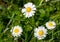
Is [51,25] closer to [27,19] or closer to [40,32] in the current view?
[40,32]

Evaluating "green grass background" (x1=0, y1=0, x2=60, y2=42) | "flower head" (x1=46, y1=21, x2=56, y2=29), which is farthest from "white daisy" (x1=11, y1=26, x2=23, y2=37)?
"flower head" (x1=46, y1=21, x2=56, y2=29)

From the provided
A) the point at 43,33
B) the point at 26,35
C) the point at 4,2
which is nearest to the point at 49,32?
the point at 43,33

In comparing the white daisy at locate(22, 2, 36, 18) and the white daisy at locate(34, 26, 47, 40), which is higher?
the white daisy at locate(22, 2, 36, 18)

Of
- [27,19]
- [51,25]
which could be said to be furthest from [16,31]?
[51,25]

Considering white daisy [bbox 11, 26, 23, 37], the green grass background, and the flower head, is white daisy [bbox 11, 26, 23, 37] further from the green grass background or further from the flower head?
→ the flower head

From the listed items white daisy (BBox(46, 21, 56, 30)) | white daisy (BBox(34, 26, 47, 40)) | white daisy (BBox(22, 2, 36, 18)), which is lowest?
white daisy (BBox(34, 26, 47, 40))

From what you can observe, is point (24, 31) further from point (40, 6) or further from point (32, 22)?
point (40, 6)
